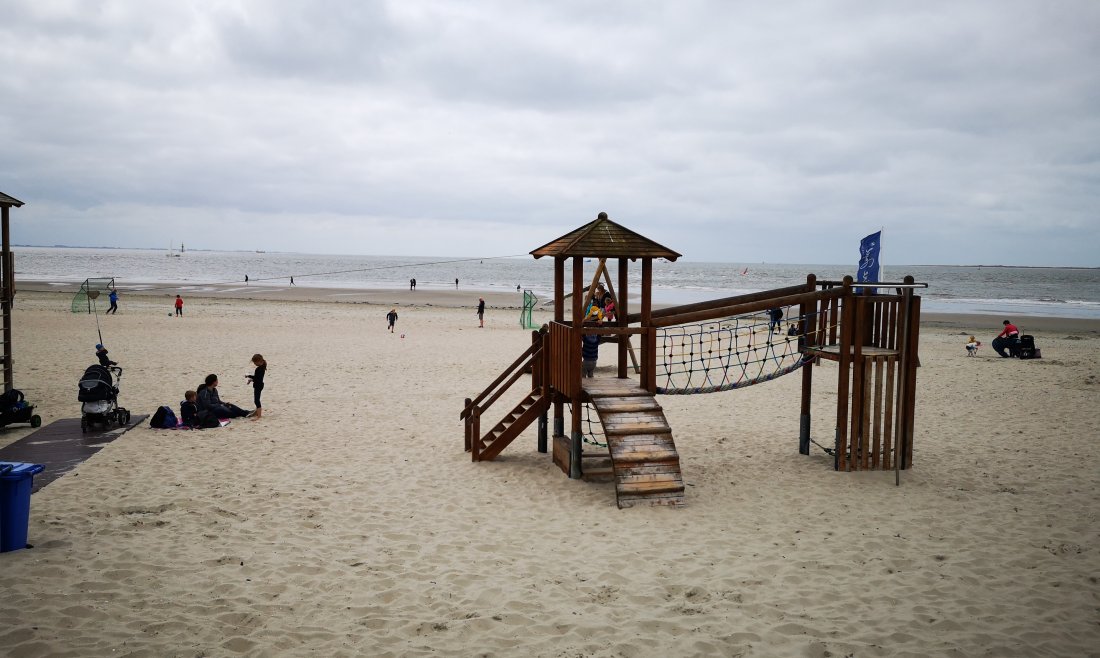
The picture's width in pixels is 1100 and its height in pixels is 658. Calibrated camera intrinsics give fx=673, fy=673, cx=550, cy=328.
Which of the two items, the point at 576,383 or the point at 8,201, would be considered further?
the point at 8,201

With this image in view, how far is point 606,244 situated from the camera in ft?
30.8

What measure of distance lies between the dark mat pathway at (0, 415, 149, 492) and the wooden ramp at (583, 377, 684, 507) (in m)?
7.25

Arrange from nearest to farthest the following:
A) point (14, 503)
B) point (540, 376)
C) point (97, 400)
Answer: point (14, 503)
point (540, 376)
point (97, 400)

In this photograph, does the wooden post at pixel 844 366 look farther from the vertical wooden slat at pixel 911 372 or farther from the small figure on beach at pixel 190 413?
the small figure on beach at pixel 190 413

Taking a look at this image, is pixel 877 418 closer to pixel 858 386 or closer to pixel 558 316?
pixel 858 386

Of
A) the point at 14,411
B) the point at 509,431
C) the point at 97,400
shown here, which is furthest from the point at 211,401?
the point at 509,431

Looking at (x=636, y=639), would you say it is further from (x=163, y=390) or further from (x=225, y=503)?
(x=163, y=390)

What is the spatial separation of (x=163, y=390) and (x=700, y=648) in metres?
14.3

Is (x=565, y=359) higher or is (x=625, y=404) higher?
(x=565, y=359)

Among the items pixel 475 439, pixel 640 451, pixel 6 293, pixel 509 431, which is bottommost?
pixel 475 439

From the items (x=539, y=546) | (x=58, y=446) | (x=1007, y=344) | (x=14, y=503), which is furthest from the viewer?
(x=1007, y=344)

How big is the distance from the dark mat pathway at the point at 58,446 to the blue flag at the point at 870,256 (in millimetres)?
11644

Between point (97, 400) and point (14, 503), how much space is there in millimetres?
5851

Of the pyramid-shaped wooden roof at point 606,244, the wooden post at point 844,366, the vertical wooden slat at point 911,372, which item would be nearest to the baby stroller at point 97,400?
the pyramid-shaped wooden roof at point 606,244
